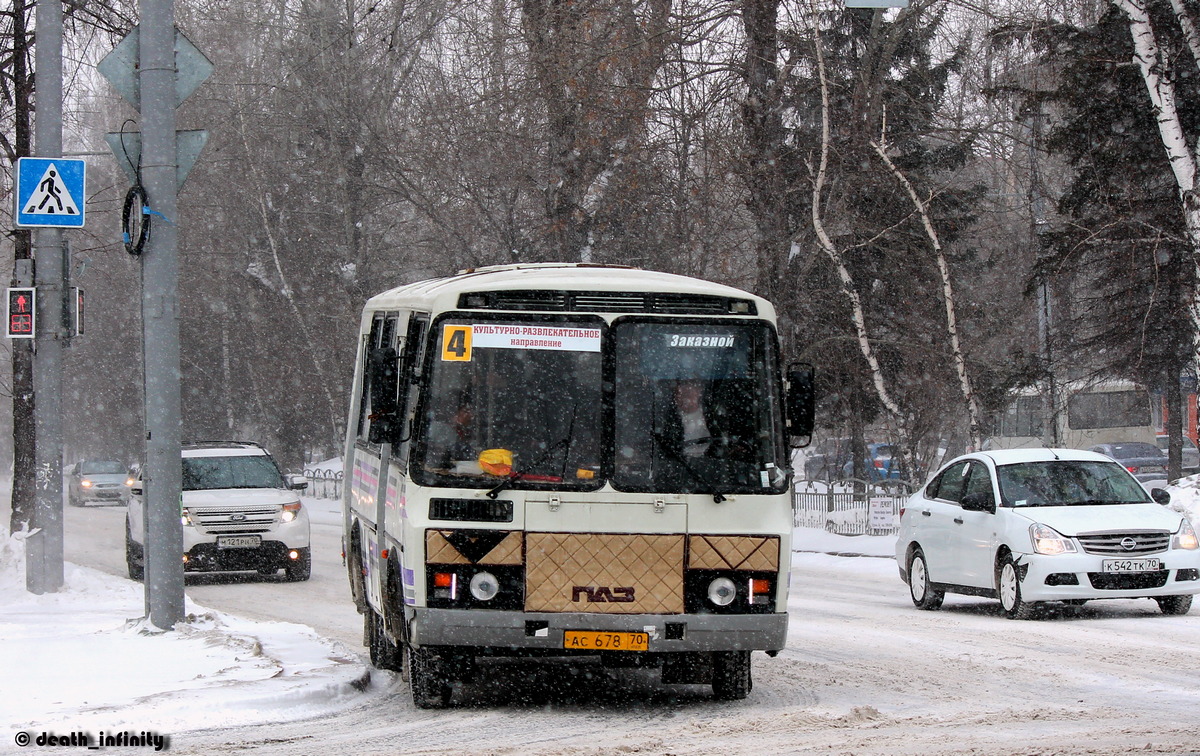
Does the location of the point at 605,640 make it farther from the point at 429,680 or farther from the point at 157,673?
the point at 157,673

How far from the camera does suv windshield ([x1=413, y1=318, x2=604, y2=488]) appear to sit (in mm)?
8945

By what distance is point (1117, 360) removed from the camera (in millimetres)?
32906

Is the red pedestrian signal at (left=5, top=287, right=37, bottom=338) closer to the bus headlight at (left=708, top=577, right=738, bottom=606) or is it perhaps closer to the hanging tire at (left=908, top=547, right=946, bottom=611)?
the bus headlight at (left=708, top=577, right=738, bottom=606)

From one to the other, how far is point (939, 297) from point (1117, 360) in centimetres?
396

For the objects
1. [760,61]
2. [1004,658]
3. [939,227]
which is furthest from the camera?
[939,227]

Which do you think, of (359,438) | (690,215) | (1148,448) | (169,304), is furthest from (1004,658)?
(1148,448)

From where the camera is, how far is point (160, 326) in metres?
12.0

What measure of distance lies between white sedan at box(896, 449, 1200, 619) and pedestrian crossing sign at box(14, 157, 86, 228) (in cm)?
909

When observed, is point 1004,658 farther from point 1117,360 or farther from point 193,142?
point 1117,360

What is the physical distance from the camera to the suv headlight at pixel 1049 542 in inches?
556

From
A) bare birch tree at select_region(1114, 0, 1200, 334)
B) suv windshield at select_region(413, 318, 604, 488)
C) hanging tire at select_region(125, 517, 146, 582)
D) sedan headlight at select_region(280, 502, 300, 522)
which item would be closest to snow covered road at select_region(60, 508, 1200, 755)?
suv windshield at select_region(413, 318, 604, 488)

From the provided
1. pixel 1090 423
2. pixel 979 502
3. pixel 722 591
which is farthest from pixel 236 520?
pixel 1090 423

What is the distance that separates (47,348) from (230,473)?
19.0 ft

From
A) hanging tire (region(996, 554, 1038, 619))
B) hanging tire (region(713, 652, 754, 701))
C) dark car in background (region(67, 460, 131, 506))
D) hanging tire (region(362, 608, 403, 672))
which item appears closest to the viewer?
hanging tire (region(713, 652, 754, 701))
